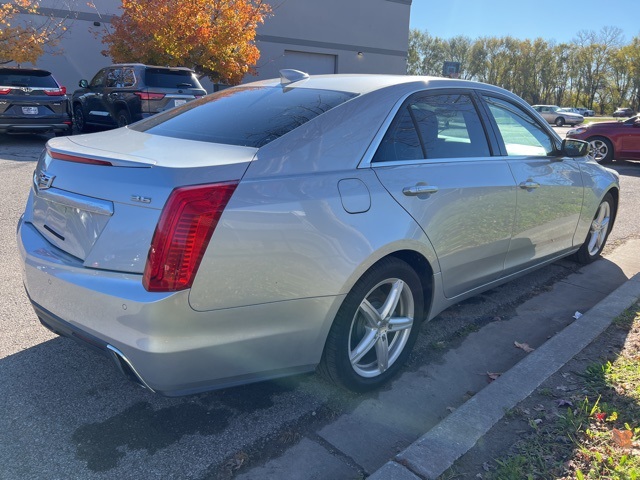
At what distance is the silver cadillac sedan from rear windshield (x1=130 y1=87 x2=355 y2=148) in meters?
0.02

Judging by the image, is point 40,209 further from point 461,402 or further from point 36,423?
point 461,402

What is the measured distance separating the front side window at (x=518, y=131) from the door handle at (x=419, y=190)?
3.59 feet

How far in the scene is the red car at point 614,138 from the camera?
45.5 feet

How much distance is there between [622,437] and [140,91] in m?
10.8

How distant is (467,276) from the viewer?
144 inches

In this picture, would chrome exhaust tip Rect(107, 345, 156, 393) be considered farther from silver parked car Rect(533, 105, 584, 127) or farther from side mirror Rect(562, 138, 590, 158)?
silver parked car Rect(533, 105, 584, 127)

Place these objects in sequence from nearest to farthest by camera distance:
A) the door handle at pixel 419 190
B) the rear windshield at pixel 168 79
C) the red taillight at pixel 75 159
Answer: the red taillight at pixel 75 159 < the door handle at pixel 419 190 < the rear windshield at pixel 168 79

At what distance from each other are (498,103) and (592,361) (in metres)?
1.88

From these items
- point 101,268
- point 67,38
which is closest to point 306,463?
point 101,268

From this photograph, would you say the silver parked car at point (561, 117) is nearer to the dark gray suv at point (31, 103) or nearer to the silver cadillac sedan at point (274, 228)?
the dark gray suv at point (31, 103)

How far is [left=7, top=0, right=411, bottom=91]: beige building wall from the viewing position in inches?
794

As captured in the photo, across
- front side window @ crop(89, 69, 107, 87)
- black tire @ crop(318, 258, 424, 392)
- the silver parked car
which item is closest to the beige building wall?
front side window @ crop(89, 69, 107, 87)

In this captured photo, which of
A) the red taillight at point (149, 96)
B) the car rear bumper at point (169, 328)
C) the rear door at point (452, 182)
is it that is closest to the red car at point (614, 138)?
the red taillight at point (149, 96)

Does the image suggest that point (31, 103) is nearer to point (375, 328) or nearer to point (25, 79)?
point (25, 79)
